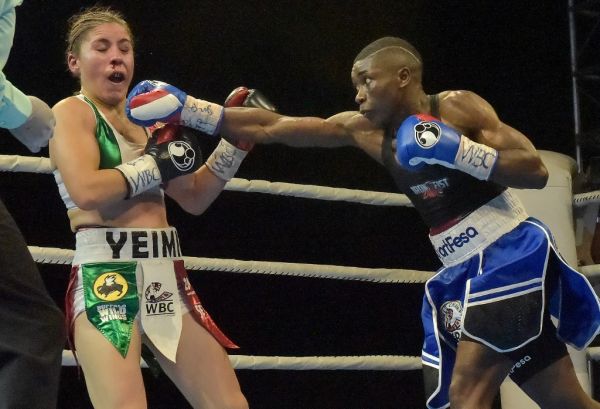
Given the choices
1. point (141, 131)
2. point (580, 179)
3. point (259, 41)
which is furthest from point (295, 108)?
point (141, 131)

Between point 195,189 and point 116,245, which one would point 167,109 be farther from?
point 116,245

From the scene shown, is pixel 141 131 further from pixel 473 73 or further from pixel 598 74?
pixel 598 74

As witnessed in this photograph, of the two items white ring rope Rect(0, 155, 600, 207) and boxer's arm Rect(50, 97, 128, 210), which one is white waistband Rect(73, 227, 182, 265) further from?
white ring rope Rect(0, 155, 600, 207)

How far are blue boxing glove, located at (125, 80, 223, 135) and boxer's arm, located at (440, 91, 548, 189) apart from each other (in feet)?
1.85

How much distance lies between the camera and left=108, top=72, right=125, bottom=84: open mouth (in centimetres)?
204

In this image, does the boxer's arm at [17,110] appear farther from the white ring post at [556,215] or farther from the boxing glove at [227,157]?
the white ring post at [556,215]

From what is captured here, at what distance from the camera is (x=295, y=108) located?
389 centimetres

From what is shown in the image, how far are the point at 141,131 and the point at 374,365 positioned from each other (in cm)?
99

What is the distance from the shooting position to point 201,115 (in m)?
2.13

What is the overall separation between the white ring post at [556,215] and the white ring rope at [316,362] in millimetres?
298

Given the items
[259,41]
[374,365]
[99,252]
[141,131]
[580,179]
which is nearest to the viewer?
[99,252]

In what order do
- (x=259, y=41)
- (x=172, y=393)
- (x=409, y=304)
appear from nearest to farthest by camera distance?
(x=172, y=393) < (x=259, y=41) < (x=409, y=304)

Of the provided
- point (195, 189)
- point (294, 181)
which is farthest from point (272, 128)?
point (294, 181)

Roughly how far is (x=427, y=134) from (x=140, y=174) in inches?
24.7
